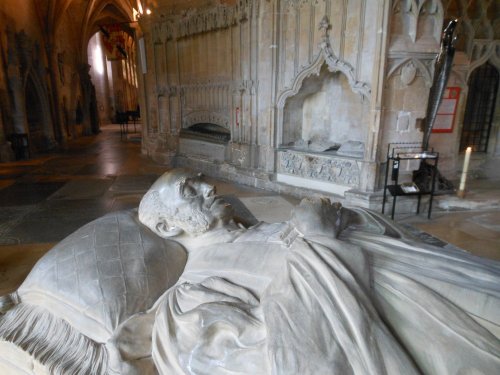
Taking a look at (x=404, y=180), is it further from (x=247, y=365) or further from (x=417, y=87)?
(x=247, y=365)

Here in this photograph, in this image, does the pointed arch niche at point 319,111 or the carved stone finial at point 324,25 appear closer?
the carved stone finial at point 324,25

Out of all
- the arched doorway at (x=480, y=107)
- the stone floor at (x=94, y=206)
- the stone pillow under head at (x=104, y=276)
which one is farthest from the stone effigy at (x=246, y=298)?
the arched doorway at (x=480, y=107)

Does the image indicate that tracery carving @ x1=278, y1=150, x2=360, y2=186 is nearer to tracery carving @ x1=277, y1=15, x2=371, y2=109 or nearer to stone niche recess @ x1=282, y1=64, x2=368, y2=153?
stone niche recess @ x1=282, y1=64, x2=368, y2=153

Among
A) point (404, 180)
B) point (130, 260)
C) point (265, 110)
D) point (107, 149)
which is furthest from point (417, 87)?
point (107, 149)

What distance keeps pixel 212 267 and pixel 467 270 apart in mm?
1160

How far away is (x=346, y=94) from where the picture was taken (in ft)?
22.0

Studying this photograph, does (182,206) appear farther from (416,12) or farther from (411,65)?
(416,12)

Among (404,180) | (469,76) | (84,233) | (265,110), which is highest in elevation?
(469,76)

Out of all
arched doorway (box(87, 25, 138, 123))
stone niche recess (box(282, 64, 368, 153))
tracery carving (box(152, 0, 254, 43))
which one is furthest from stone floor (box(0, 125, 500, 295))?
arched doorway (box(87, 25, 138, 123))

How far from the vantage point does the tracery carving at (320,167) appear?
5906 millimetres

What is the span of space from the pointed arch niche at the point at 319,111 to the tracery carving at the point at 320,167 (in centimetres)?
28

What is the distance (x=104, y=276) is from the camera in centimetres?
171

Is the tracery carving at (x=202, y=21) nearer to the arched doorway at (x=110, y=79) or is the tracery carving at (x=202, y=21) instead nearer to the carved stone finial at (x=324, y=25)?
the carved stone finial at (x=324, y=25)

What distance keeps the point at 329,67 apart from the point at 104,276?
5516mm
